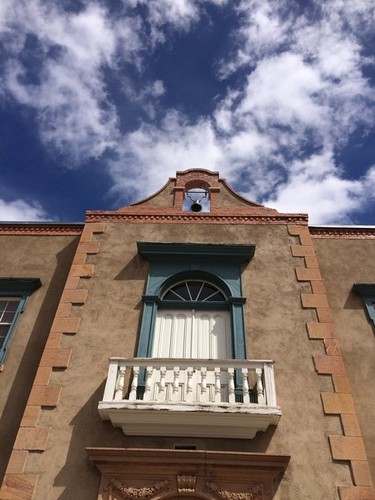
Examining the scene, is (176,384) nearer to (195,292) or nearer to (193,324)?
(193,324)

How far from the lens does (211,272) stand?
10.7 m

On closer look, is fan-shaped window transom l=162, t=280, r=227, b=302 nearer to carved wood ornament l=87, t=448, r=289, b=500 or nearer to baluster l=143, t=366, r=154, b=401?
baluster l=143, t=366, r=154, b=401

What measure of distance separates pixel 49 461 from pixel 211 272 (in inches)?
210

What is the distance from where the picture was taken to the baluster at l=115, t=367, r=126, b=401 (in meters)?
7.87

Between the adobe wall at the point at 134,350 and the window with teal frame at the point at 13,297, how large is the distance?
4.98ft

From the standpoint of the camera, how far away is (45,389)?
842 cm

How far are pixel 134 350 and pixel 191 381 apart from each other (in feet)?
5.33

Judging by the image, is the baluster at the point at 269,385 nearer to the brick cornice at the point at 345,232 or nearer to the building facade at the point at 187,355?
the building facade at the point at 187,355

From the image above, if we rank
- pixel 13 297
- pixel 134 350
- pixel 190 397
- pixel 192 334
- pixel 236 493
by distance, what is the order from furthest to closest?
pixel 13 297 → pixel 192 334 → pixel 134 350 → pixel 190 397 → pixel 236 493

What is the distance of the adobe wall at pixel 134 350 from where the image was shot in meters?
7.36

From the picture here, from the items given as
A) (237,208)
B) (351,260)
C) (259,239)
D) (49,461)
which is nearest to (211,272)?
(259,239)

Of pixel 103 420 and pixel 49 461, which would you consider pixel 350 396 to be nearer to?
pixel 103 420

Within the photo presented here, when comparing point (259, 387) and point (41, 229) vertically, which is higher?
point (41, 229)

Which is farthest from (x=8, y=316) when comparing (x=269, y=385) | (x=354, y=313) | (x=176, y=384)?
(x=354, y=313)
